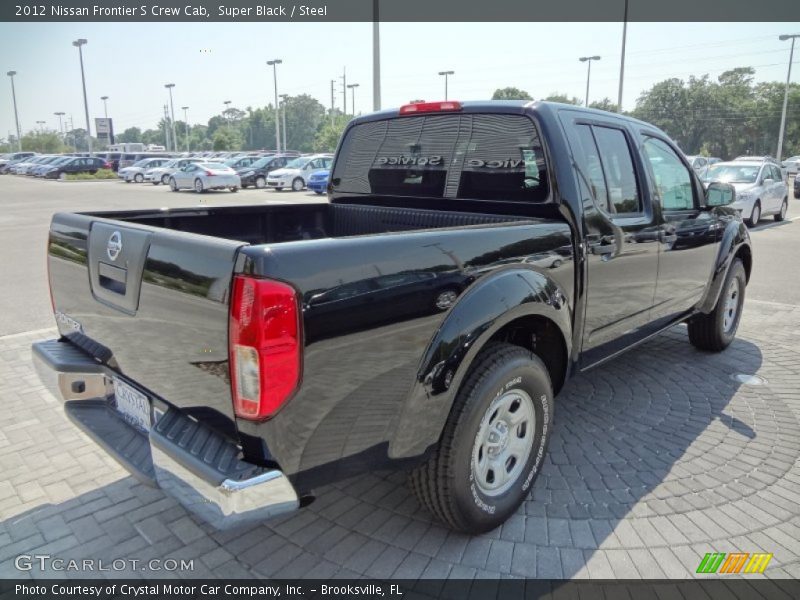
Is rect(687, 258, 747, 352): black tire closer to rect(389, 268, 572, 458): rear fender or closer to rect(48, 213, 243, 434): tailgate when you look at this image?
rect(389, 268, 572, 458): rear fender

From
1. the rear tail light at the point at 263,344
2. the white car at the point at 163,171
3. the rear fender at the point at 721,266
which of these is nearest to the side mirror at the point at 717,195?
the rear fender at the point at 721,266

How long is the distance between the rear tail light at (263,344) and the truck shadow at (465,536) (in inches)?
38.4

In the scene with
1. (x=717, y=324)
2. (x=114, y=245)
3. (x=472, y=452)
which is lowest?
(x=717, y=324)

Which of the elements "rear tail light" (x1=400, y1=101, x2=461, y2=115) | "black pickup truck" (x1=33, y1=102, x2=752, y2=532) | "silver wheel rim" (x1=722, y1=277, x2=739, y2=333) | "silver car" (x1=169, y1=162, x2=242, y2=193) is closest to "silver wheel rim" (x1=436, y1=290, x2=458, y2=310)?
"black pickup truck" (x1=33, y1=102, x2=752, y2=532)

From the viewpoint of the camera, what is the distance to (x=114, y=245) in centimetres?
242

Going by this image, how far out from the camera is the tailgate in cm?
198

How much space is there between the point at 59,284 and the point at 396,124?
240 cm

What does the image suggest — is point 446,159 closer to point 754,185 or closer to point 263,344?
point 263,344

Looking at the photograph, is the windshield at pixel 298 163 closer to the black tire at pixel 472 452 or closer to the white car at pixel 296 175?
the white car at pixel 296 175

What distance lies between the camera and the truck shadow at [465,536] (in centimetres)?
259

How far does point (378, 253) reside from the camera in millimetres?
2113

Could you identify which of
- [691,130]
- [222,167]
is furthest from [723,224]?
[691,130]

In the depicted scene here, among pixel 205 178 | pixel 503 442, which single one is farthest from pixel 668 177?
pixel 205 178

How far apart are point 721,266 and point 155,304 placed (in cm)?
473
